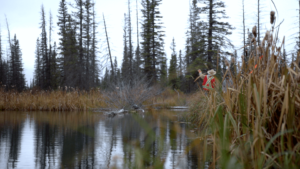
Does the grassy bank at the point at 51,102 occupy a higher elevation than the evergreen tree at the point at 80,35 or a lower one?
lower

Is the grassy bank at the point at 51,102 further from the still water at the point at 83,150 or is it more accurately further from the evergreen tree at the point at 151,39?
the evergreen tree at the point at 151,39

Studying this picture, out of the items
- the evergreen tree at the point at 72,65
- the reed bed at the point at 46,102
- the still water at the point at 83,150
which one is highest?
the evergreen tree at the point at 72,65

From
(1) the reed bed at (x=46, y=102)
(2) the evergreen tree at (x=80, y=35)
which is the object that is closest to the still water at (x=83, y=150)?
(1) the reed bed at (x=46, y=102)

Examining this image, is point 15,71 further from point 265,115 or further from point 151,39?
point 265,115

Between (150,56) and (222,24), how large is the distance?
35.8 ft

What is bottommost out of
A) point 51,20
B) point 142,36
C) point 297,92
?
point 297,92

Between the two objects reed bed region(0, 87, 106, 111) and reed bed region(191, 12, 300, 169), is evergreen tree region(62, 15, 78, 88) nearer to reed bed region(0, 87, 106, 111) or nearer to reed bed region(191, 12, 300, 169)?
reed bed region(0, 87, 106, 111)

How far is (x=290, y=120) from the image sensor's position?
7.81 ft

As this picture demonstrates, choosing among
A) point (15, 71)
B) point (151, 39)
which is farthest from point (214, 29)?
point (15, 71)

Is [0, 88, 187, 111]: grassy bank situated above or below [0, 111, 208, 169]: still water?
above

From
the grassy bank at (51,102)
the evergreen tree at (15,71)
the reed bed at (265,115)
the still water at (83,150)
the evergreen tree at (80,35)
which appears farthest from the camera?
the evergreen tree at (15,71)

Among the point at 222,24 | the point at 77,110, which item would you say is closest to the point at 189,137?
the point at 77,110

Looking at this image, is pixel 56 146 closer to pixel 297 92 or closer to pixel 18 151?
pixel 18 151

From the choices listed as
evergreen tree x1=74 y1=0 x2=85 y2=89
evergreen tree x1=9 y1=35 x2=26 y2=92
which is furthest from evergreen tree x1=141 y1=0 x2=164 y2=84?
evergreen tree x1=9 y1=35 x2=26 y2=92
